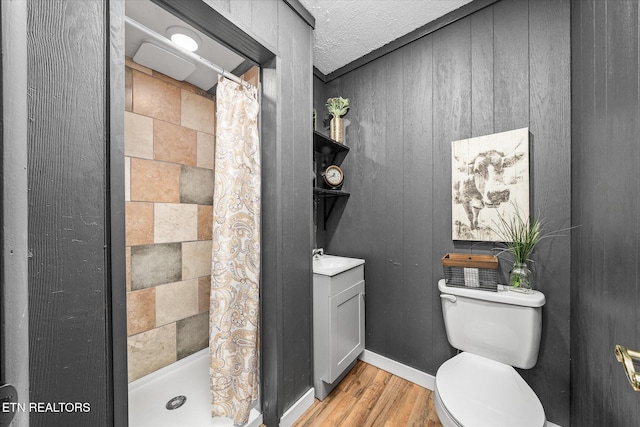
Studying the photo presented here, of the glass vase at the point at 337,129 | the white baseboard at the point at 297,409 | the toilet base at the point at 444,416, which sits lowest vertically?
the white baseboard at the point at 297,409

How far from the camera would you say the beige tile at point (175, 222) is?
1.63 meters

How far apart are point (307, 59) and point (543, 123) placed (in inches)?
53.3

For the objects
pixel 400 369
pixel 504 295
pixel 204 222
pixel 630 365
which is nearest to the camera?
pixel 630 365

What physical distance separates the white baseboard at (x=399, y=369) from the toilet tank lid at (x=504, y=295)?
66 cm

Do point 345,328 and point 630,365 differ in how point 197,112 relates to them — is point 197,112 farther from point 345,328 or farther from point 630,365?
point 630,365

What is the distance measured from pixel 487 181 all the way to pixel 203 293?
215cm

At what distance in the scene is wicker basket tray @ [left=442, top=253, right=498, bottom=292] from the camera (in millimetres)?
1213

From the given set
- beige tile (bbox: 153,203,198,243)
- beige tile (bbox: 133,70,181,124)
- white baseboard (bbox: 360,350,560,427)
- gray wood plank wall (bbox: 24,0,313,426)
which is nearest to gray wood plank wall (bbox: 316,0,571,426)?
white baseboard (bbox: 360,350,560,427)

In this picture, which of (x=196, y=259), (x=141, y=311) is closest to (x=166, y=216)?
(x=196, y=259)

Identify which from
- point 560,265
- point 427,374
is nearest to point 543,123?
point 560,265

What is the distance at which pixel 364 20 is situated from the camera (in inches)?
58.4

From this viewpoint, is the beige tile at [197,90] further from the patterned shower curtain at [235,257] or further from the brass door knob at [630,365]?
the brass door knob at [630,365]

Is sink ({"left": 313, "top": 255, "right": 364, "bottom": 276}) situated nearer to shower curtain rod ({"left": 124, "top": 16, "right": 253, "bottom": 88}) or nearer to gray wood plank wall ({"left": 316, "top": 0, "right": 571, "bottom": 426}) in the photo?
gray wood plank wall ({"left": 316, "top": 0, "right": 571, "bottom": 426})

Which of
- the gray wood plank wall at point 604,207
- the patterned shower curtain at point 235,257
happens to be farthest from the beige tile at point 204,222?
the gray wood plank wall at point 604,207
